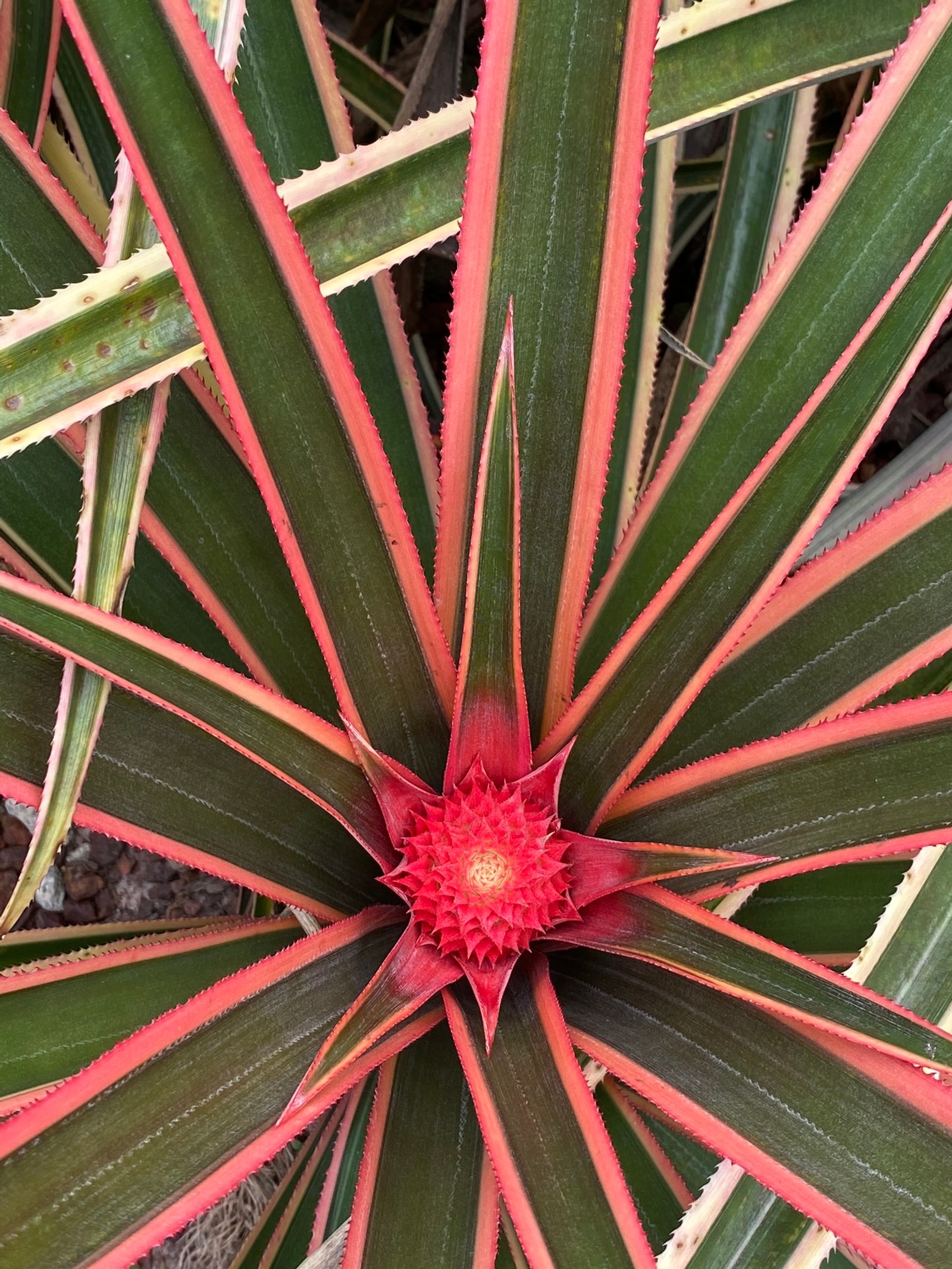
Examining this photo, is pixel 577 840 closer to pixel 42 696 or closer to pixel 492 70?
pixel 42 696

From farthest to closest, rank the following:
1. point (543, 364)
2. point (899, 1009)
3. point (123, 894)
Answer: point (123, 894) → point (543, 364) → point (899, 1009)

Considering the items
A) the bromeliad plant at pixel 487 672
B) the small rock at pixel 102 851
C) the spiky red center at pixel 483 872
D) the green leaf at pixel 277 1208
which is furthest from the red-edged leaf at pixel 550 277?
the small rock at pixel 102 851

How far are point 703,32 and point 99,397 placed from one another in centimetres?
53

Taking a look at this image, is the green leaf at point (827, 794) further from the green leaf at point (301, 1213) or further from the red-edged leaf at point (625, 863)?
the green leaf at point (301, 1213)

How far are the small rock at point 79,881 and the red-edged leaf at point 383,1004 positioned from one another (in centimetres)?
68

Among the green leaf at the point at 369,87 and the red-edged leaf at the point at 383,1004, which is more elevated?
the green leaf at the point at 369,87

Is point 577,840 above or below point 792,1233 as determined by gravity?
above

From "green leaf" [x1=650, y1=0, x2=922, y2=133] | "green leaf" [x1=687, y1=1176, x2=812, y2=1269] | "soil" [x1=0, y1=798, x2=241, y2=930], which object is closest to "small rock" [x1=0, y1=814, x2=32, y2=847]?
"soil" [x1=0, y1=798, x2=241, y2=930]

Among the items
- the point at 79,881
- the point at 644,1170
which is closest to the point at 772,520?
the point at 644,1170

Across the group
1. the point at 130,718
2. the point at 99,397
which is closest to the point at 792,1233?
the point at 130,718

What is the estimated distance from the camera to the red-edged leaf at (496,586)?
0.61m

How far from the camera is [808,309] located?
2.49 feet

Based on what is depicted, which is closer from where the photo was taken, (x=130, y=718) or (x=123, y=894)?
(x=130, y=718)

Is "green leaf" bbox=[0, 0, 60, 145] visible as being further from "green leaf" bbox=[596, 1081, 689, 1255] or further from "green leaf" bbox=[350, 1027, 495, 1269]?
"green leaf" bbox=[596, 1081, 689, 1255]
